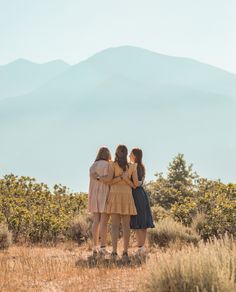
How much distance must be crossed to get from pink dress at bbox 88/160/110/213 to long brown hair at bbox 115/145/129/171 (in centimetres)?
24

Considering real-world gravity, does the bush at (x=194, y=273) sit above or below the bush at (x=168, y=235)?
below

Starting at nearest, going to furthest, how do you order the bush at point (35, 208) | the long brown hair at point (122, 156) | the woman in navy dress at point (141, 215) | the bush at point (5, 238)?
the long brown hair at point (122, 156), the woman in navy dress at point (141, 215), the bush at point (5, 238), the bush at point (35, 208)

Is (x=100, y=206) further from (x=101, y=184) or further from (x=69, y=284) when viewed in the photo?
(x=69, y=284)

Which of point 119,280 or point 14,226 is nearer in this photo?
point 119,280

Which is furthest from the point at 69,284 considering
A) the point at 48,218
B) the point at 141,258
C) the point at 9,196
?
the point at 9,196

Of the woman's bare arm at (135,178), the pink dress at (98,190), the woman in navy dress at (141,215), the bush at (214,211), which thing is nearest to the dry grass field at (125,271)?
the woman in navy dress at (141,215)

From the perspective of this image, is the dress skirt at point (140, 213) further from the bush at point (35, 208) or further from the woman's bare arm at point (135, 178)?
the bush at point (35, 208)

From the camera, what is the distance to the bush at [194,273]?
631cm

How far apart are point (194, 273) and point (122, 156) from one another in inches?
183

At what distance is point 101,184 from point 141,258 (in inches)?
63.0

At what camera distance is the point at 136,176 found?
36.5 feet

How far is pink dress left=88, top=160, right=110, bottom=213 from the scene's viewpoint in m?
11.1

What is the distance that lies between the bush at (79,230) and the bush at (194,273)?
303 inches

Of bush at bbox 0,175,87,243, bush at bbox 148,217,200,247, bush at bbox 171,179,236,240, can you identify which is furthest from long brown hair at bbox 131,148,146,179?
bush at bbox 0,175,87,243
